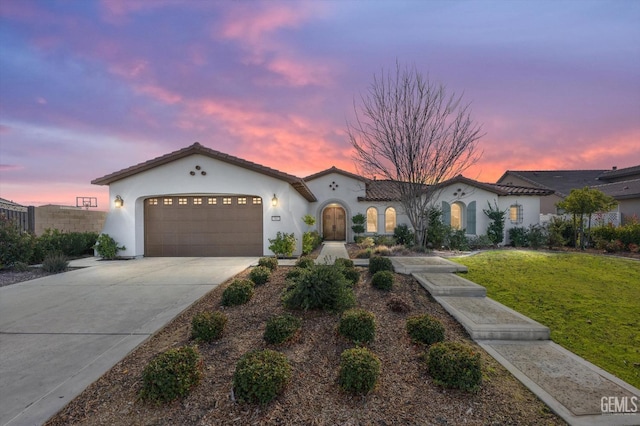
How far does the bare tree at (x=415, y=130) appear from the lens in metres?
10.4

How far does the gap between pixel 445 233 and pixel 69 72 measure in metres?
14.8

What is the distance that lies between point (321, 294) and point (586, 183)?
31.4 metres

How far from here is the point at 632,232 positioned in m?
11.1

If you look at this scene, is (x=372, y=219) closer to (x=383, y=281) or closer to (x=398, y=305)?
(x=383, y=281)

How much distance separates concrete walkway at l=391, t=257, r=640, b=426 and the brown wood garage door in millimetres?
7653

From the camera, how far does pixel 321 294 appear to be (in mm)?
4340

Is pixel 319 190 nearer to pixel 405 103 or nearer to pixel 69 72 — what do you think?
pixel 405 103

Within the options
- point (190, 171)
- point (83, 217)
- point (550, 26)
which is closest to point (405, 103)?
point (550, 26)

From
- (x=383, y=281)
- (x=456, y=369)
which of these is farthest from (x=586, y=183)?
(x=456, y=369)

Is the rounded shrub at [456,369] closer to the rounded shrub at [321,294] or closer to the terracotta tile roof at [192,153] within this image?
the rounded shrub at [321,294]

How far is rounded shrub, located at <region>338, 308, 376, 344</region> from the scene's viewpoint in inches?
136

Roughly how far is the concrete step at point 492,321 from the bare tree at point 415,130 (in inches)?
246

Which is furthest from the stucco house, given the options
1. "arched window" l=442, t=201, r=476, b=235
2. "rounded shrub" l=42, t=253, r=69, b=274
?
"arched window" l=442, t=201, r=476, b=235

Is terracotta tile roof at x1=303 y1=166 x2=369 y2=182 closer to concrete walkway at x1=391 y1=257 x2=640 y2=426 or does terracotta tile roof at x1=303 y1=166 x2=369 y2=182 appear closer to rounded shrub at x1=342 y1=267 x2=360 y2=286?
rounded shrub at x1=342 y1=267 x2=360 y2=286
